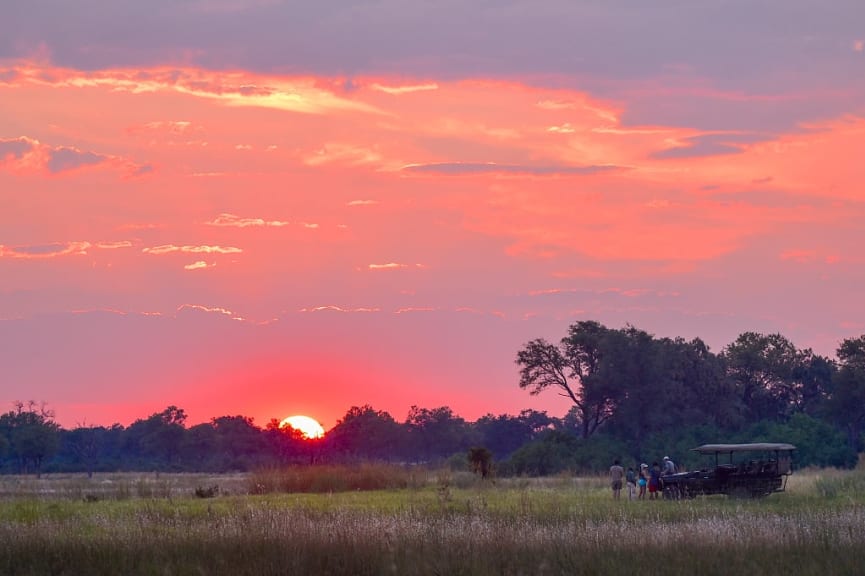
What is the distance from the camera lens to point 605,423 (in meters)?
101

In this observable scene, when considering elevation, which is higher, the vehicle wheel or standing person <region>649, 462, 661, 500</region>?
standing person <region>649, 462, 661, 500</region>

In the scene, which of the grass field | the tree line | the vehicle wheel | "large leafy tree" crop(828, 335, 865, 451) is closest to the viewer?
the grass field

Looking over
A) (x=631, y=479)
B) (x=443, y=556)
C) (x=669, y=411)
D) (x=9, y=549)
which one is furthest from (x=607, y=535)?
(x=669, y=411)

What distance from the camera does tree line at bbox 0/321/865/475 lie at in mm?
88625

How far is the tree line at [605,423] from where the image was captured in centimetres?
8862

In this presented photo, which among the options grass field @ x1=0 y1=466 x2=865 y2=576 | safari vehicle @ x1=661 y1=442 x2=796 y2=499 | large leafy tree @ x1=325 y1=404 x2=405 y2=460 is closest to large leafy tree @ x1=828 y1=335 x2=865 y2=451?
large leafy tree @ x1=325 y1=404 x2=405 y2=460

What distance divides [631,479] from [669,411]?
54288 millimetres

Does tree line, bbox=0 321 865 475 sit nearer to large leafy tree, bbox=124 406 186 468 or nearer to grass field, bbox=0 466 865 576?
large leafy tree, bbox=124 406 186 468

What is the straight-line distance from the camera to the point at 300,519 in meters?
26.8

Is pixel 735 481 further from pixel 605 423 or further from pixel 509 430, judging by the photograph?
pixel 509 430

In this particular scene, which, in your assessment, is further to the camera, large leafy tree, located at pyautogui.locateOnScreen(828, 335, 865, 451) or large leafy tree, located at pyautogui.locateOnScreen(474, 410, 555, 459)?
large leafy tree, located at pyautogui.locateOnScreen(474, 410, 555, 459)

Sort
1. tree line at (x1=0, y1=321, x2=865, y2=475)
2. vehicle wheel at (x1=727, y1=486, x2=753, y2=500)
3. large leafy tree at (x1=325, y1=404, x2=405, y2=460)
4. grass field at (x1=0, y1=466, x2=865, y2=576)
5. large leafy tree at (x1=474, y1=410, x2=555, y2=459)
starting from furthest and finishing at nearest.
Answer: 1. large leafy tree at (x1=474, y1=410, x2=555, y2=459)
2. large leafy tree at (x1=325, y1=404, x2=405, y2=460)
3. tree line at (x1=0, y1=321, x2=865, y2=475)
4. vehicle wheel at (x1=727, y1=486, x2=753, y2=500)
5. grass field at (x1=0, y1=466, x2=865, y2=576)

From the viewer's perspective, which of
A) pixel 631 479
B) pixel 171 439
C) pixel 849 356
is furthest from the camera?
pixel 171 439

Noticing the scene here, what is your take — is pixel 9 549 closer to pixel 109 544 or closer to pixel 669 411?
pixel 109 544
